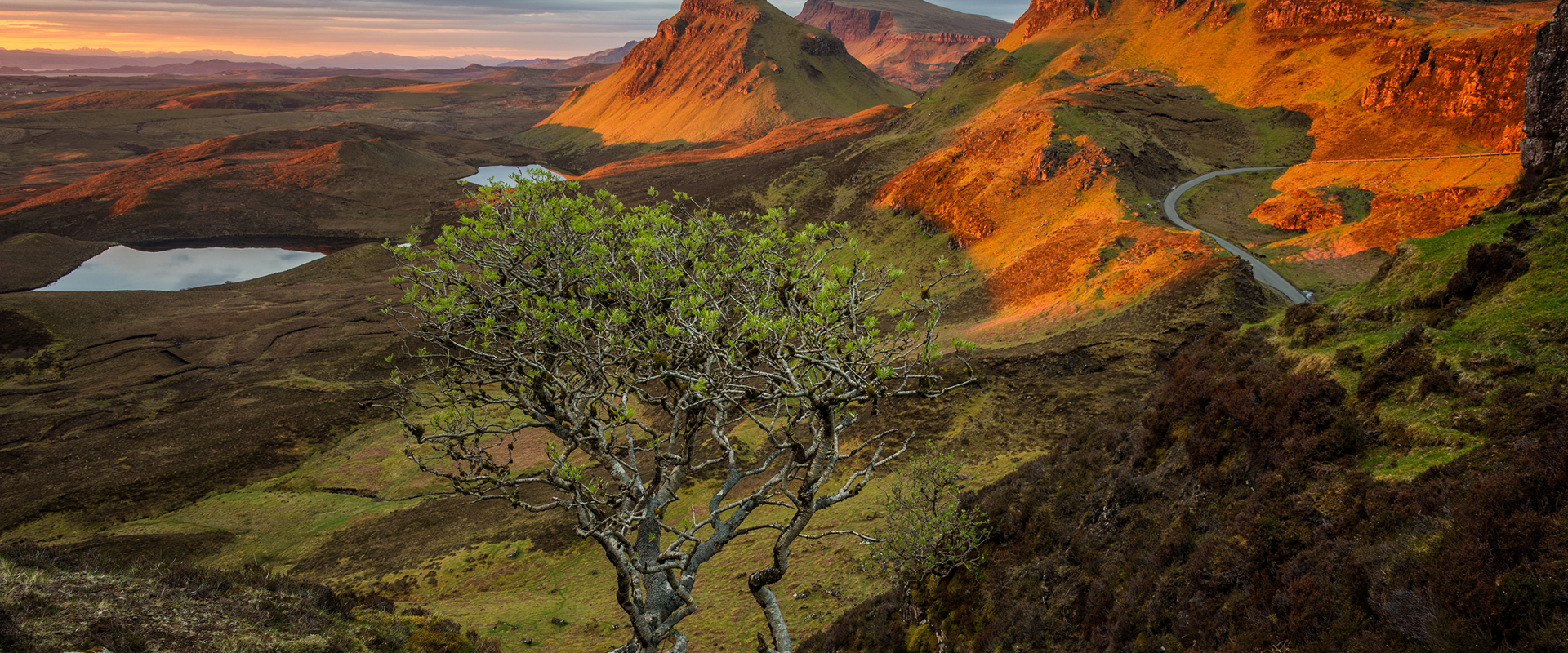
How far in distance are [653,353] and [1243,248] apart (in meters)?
48.6

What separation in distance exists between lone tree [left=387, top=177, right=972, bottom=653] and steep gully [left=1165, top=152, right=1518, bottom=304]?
26.6m

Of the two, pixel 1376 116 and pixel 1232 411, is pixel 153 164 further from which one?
pixel 1376 116

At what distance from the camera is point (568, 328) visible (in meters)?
9.61

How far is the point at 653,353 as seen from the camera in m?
10.2

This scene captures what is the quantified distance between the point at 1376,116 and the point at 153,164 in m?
227

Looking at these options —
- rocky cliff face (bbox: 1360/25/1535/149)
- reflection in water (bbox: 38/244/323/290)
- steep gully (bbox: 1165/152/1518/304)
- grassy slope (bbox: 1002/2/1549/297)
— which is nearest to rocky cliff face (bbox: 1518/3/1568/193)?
steep gully (bbox: 1165/152/1518/304)

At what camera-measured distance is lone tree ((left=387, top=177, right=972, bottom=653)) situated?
367 inches

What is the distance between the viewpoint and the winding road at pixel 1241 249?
36.3 m


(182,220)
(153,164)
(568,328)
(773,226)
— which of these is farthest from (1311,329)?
(153,164)

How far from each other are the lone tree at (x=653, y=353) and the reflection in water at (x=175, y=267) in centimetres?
10911

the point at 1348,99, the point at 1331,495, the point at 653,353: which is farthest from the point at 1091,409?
the point at 1348,99

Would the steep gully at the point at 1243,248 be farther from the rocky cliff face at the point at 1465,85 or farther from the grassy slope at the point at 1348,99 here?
the rocky cliff face at the point at 1465,85

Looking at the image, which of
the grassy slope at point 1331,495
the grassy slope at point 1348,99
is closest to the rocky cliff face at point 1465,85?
the grassy slope at point 1348,99

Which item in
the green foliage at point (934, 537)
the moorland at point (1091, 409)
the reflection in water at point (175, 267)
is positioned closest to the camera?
the moorland at point (1091, 409)
